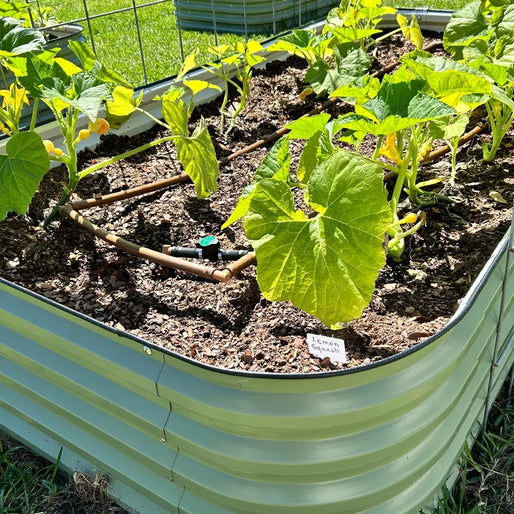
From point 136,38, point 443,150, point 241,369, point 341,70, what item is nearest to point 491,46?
point 443,150

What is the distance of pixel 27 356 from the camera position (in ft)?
4.67

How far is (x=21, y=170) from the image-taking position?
1.51 metres

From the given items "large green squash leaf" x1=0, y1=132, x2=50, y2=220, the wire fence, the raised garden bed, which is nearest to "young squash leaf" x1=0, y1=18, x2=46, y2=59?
"large green squash leaf" x1=0, y1=132, x2=50, y2=220

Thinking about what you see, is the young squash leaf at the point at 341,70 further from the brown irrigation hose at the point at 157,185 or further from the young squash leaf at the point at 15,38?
the young squash leaf at the point at 15,38

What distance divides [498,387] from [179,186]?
109 cm

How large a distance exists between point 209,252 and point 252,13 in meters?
3.97

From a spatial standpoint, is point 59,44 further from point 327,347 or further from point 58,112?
point 327,347

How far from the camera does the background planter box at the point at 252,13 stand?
16.4 ft

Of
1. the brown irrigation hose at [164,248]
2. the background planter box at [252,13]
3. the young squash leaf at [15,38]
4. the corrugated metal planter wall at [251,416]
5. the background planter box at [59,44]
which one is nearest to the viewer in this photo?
the corrugated metal planter wall at [251,416]

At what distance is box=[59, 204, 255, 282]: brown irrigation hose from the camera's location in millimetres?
1443

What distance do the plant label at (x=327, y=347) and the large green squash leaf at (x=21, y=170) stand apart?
28.5 inches

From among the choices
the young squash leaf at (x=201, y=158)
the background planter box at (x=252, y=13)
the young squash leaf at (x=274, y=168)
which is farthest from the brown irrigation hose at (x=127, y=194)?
the background planter box at (x=252, y=13)

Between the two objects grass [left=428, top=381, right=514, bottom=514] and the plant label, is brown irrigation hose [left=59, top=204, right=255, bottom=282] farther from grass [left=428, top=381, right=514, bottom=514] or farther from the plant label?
grass [left=428, top=381, right=514, bottom=514]

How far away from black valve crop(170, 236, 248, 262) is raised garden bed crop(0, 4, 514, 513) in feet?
0.21
